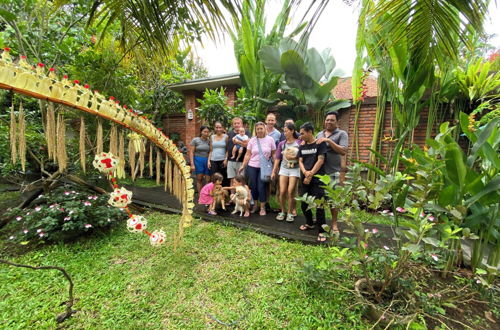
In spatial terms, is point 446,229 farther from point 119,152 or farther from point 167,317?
point 119,152

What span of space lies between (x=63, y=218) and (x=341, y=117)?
5295 mm

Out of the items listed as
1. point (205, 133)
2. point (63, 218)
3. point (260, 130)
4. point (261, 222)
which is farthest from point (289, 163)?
point (63, 218)

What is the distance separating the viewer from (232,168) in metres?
3.72

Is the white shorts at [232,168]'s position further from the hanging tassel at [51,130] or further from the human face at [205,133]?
the hanging tassel at [51,130]

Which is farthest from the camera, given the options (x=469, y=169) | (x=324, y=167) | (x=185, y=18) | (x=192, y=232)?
(x=192, y=232)

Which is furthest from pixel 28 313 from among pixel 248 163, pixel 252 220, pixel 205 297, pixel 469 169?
pixel 469 169

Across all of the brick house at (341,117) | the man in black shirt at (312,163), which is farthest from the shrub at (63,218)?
the brick house at (341,117)

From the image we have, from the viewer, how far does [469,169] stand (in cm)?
160

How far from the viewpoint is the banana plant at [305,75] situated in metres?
4.11

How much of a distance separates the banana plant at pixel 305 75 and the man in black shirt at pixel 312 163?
75.7 inches

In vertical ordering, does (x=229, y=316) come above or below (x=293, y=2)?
below

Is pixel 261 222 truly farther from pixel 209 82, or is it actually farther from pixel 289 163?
pixel 209 82

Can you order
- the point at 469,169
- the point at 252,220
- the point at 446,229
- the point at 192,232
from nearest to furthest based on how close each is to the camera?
the point at 446,229
the point at 469,169
the point at 192,232
the point at 252,220

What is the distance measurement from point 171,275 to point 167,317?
1.67 feet
